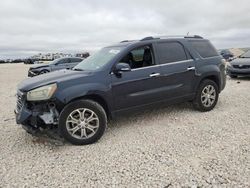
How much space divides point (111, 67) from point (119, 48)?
65 cm

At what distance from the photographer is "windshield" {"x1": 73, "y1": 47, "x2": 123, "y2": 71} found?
16.8ft

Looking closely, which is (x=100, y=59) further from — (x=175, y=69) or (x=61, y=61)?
(x=61, y=61)

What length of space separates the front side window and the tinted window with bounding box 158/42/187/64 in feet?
0.77

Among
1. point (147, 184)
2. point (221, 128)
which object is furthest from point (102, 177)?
point (221, 128)

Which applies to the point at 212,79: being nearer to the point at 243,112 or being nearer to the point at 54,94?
the point at 243,112

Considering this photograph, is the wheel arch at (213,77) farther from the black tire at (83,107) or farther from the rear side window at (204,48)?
the black tire at (83,107)

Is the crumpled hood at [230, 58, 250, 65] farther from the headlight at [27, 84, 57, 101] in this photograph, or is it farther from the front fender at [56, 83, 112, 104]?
the headlight at [27, 84, 57, 101]

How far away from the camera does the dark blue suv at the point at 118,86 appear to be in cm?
439

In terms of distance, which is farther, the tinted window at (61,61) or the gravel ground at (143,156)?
the tinted window at (61,61)

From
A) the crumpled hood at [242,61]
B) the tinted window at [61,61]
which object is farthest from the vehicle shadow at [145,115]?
the tinted window at [61,61]

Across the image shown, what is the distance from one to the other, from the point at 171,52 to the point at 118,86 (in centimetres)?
160

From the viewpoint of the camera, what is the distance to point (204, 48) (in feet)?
21.0

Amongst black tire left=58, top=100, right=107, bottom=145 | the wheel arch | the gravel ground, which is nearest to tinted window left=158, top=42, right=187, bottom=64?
the wheel arch

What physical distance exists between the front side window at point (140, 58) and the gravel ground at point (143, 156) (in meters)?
1.20
